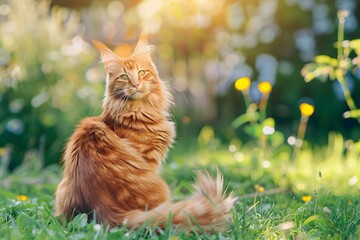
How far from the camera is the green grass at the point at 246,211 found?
262 cm

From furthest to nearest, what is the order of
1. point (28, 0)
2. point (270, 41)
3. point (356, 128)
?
point (270, 41) → point (356, 128) → point (28, 0)

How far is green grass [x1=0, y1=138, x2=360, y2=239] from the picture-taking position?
2.62m

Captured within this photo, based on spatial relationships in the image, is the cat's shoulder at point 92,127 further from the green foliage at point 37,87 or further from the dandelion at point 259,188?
the green foliage at point 37,87

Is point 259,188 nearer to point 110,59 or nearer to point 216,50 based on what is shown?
point 110,59

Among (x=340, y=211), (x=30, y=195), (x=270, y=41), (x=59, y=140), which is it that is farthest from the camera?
(x=270, y=41)

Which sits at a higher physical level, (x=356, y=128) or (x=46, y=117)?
(x=46, y=117)

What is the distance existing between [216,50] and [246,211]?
4.74 meters

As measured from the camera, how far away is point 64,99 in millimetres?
5879

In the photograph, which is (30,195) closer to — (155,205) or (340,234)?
(155,205)

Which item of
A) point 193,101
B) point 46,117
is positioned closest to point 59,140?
point 46,117

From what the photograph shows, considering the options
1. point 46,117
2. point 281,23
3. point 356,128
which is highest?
point 281,23

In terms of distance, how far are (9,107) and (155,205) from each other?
11.0ft

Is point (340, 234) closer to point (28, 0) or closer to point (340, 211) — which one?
point (340, 211)

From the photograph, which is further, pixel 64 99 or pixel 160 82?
pixel 64 99
